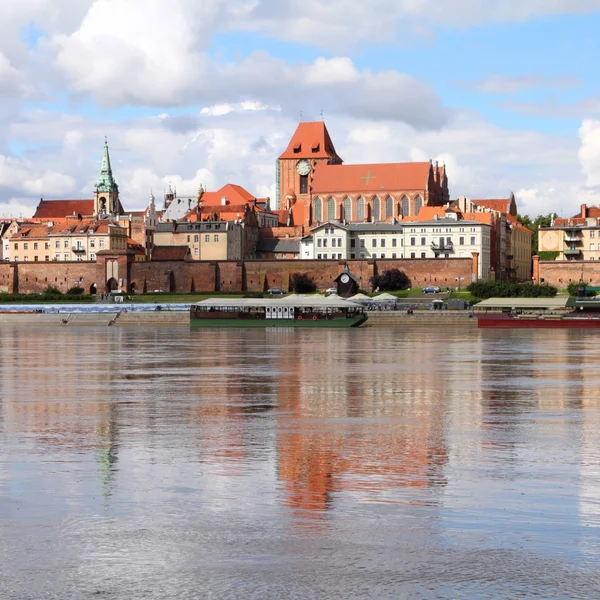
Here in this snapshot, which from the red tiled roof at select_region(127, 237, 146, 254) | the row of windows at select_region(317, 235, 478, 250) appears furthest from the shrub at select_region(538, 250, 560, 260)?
the red tiled roof at select_region(127, 237, 146, 254)

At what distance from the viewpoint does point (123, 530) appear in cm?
1159

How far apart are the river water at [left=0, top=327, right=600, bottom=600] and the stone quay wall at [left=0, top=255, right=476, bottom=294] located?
282 ft

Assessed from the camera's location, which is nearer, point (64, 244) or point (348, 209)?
point (64, 244)

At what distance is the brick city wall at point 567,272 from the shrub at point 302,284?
2167 cm

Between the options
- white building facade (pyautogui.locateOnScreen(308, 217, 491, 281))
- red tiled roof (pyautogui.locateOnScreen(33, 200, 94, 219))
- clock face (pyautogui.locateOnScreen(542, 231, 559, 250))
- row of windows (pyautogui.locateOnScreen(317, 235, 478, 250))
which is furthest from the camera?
red tiled roof (pyautogui.locateOnScreen(33, 200, 94, 219))

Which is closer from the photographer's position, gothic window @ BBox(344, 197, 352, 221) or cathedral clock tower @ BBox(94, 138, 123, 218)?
gothic window @ BBox(344, 197, 352, 221)

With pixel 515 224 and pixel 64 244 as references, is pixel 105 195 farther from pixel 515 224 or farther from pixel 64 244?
pixel 515 224

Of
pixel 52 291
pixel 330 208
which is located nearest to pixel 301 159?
pixel 330 208

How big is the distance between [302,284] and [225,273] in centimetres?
827

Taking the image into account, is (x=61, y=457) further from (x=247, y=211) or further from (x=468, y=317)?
(x=247, y=211)

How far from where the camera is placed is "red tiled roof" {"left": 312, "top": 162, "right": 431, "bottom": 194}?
454 feet

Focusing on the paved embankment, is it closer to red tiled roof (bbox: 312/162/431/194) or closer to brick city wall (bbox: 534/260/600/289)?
brick city wall (bbox: 534/260/600/289)

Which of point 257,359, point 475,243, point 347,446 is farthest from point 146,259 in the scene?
point 347,446

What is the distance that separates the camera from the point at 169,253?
4803 inches
